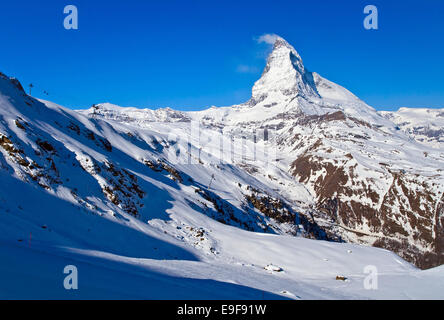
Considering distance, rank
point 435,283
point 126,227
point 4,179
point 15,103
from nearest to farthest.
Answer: point 435,283 < point 4,179 < point 126,227 < point 15,103

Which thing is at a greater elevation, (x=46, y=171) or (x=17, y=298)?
(x=46, y=171)

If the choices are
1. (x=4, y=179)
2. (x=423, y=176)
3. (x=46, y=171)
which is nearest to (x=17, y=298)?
(x=4, y=179)

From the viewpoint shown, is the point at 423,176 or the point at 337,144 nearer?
the point at 423,176

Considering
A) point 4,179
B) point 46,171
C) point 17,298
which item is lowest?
point 17,298

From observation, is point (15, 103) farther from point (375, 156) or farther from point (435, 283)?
point (375, 156)
